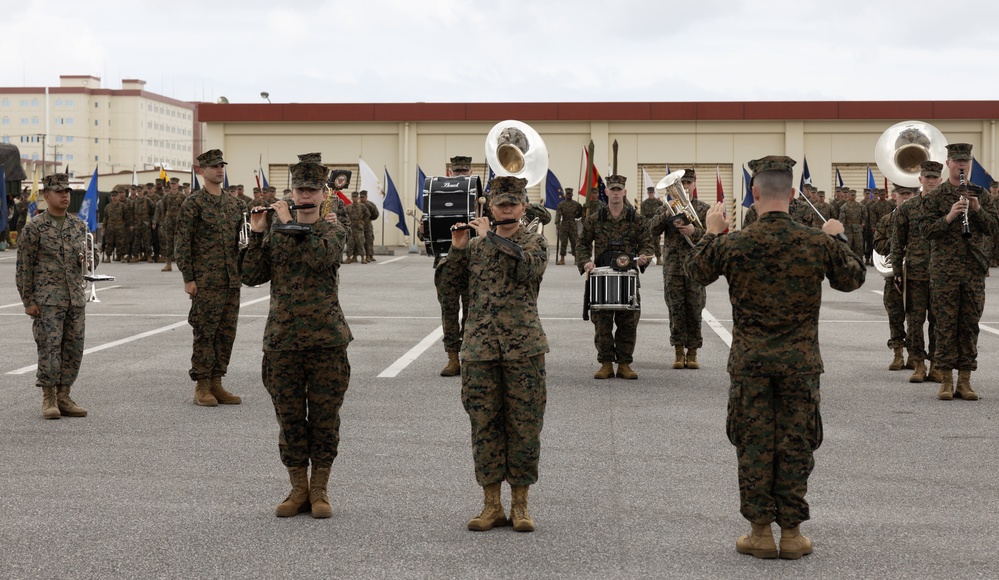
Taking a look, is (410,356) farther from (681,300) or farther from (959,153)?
(959,153)

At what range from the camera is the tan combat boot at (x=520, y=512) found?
19.9 feet

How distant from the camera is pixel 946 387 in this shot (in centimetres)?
1037

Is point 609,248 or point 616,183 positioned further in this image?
point 609,248

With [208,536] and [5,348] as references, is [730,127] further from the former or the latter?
[208,536]

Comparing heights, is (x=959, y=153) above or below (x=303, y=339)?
above

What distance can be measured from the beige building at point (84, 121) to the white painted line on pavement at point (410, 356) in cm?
14130

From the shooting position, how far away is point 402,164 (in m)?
43.0

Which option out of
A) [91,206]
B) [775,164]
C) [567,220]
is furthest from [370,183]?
[775,164]

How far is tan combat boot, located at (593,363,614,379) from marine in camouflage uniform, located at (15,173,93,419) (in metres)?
4.80

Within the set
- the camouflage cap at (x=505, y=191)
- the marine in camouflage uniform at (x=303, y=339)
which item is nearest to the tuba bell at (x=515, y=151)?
the camouflage cap at (x=505, y=191)

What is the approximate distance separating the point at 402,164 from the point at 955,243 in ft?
111

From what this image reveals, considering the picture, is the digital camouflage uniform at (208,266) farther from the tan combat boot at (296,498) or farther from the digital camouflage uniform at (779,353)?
the digital camouflage uniform at (779,353)

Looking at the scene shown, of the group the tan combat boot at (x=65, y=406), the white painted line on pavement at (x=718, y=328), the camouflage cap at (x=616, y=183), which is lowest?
the tan combat boot at (x=65, y=406)

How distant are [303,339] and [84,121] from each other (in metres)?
154
